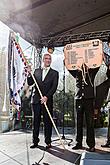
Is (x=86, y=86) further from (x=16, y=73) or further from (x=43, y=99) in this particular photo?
(x=16, y=73)

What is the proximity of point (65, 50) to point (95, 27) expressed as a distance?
2114 mm

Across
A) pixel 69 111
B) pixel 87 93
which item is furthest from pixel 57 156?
pixel 69 111

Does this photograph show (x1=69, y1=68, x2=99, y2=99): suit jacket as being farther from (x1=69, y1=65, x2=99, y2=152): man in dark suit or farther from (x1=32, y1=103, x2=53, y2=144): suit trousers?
(x1=32, y1=103, x2=53, y2=144): suit trousers

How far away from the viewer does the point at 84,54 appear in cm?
359

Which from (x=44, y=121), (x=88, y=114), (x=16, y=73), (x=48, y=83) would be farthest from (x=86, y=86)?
(x=16, y=73)

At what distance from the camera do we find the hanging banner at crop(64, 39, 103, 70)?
11.4ft

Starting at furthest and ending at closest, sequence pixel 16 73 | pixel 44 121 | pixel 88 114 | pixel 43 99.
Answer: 1. pixel 44 121
2. pixel 88 114
3. pixel 43 99
4. pixel 16 73

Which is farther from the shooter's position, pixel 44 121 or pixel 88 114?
pixel 44 121

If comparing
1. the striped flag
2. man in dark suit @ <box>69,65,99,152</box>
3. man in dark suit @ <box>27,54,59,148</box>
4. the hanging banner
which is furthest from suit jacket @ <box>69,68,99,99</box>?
the striped flag

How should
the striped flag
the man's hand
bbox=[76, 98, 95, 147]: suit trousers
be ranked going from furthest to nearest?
1. bbox=[76, 98, 95, 147]: suit trousers
2. the man's hand
3. the striped flag

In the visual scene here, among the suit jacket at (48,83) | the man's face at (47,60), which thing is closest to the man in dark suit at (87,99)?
the suit jacket at (48,83)

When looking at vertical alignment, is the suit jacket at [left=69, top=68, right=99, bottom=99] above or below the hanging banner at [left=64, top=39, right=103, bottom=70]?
below

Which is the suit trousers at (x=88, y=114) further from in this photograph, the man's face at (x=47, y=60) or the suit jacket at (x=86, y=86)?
the man's face at (x=47, y=60)

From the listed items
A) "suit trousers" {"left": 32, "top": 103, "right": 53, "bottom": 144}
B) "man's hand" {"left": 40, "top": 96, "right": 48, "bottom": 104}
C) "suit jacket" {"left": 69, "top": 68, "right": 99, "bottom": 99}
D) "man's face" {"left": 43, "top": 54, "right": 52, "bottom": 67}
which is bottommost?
"suit trousers" {"left": 32, "top": 103, "right": 53, "bottom": 144}
